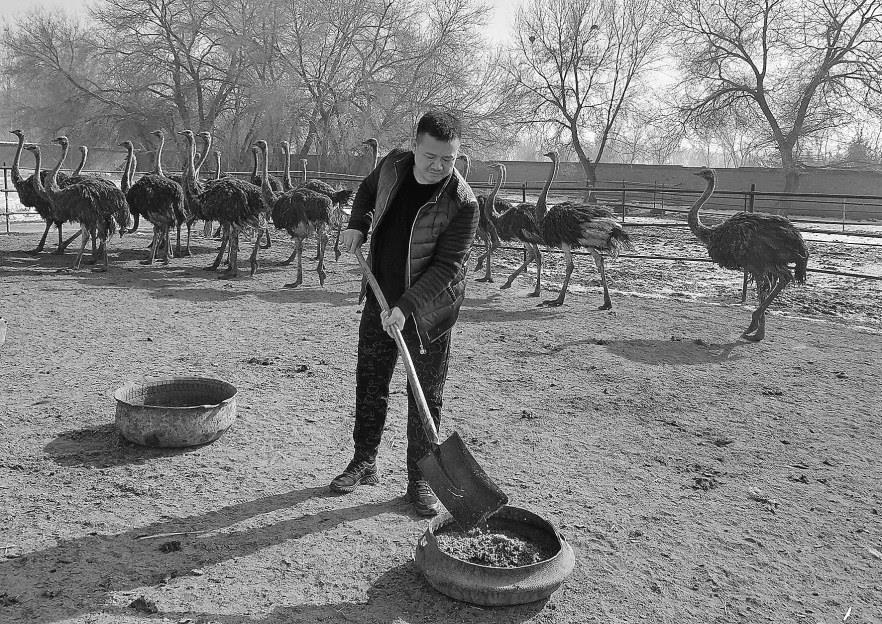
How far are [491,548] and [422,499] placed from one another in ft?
1.89

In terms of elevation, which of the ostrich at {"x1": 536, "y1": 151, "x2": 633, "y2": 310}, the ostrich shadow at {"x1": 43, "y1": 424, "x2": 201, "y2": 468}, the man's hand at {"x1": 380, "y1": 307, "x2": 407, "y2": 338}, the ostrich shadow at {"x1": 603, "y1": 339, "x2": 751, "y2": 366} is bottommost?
the ostrich shadow at {"x1": 43, "y1": 424, "x2": 201, "y2": 468}

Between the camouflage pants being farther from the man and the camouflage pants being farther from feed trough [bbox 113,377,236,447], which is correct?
feed trough [bbox 113,377,236,447]

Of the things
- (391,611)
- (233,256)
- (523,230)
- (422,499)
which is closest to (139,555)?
(391,611)

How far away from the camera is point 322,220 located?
386 inches

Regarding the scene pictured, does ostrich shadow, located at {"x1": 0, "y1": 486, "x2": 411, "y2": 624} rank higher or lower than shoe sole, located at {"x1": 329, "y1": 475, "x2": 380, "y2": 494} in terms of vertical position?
lower

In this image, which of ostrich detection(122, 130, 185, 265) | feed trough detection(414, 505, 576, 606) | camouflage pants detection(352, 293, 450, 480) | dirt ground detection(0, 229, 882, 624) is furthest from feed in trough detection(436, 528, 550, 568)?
ostrich detection(122, 130, 185, 265)

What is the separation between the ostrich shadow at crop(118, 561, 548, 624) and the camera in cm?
278

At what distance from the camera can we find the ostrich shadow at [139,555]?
2824mm

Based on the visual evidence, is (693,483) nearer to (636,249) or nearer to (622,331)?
(622,331)

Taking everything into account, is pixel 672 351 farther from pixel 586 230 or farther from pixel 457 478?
pixel 457 478

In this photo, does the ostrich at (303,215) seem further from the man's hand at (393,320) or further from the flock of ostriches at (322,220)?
the man's hand at (393,320)

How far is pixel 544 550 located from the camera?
10.4 ft

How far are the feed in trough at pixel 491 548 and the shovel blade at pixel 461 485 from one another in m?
0.21

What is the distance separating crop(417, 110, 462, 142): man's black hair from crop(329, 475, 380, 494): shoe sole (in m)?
1.64
